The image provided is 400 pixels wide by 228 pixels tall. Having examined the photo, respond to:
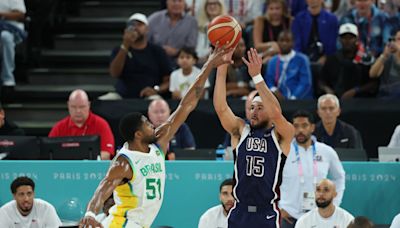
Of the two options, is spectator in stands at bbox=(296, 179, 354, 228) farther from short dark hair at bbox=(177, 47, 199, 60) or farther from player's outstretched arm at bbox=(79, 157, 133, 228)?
short dark hair at bbox=(177, 47, 199, 60)

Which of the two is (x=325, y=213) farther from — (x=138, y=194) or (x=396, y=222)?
(x=138, y=194)

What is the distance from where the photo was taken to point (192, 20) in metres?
16.4

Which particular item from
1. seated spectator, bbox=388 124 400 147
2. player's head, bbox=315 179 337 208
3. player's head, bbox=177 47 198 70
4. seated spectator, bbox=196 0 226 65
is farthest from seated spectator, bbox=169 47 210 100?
player's head, bbox=315 179 337 208

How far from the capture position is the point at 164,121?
13.7 metres

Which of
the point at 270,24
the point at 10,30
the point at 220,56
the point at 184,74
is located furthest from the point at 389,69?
the point at 10,30

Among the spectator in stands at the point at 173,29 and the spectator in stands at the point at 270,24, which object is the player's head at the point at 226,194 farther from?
the spectator in stands at the point at 173,29

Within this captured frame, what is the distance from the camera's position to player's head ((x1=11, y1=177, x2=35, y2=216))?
1246 cm

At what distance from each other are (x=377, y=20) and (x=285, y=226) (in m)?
4.50

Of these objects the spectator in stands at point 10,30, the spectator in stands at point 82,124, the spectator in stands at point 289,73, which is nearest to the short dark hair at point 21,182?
the spectator in stands at point 82,124

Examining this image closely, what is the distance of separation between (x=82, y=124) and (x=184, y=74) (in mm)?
1957

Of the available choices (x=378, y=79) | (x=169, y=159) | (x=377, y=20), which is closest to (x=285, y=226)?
(x=169, y=159)

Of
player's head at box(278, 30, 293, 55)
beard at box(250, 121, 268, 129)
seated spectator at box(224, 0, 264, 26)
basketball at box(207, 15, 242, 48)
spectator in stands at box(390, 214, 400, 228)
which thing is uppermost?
seated spectator at box(224, 0, 264, 26)

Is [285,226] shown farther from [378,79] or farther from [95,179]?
[378,79]

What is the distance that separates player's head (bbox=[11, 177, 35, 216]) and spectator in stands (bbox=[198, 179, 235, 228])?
6.59ft
